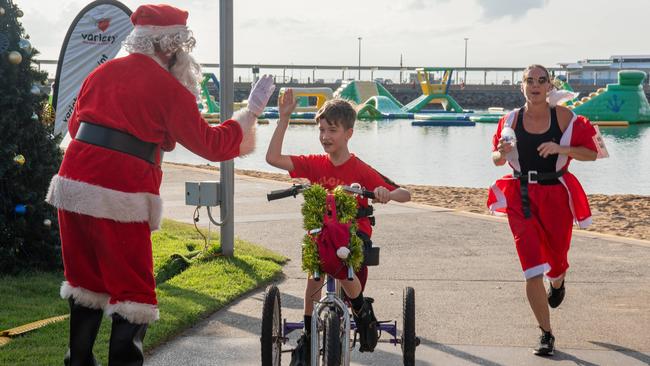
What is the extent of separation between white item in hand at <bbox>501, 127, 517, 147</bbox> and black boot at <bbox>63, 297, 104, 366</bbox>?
2782 mm

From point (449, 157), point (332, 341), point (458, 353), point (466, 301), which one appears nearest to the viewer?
point (332, 341)

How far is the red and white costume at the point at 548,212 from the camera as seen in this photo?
579cm

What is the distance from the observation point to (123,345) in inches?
157

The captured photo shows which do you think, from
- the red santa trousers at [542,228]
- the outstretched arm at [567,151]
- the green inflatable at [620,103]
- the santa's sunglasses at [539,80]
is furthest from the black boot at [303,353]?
the green inflatable at [620,103]

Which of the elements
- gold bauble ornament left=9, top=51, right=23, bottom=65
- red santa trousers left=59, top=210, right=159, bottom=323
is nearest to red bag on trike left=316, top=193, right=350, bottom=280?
red santa trousers left=59, top=210, right=159, bottom=323

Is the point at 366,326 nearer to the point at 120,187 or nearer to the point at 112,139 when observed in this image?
the point at 120,187

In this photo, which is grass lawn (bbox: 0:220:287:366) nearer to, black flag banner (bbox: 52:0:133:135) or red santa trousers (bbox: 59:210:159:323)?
red santa trousers (bbox: 59:210:159:323)

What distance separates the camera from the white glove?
443 cm

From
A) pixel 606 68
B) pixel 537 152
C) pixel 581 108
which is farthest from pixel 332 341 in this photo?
pixel 606 68

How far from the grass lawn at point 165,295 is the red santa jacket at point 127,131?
1495mm

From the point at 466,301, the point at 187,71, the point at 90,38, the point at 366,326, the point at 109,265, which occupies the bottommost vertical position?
the point at 466,301

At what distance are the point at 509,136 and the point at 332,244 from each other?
1862mm

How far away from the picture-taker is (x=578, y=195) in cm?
588

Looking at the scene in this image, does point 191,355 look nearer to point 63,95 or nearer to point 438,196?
point 63,95
